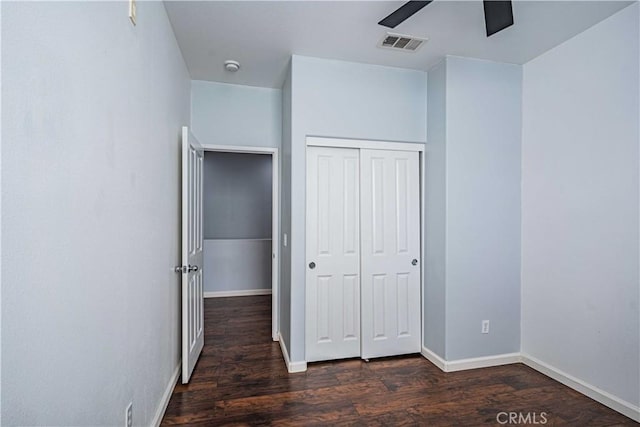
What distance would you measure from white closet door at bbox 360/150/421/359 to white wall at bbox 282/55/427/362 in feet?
0.88

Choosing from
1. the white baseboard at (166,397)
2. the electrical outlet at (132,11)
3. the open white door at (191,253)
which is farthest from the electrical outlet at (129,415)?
the electrical outlet at (132,11)

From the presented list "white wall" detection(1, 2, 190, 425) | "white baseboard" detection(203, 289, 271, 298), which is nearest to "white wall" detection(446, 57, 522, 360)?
"white wall" detection(1, 2, 190, 425)

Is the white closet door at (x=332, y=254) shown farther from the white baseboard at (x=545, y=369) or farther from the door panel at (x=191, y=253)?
the door panel at (x=191, y=253)

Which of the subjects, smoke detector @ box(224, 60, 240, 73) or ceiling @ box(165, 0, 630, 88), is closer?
ceiling @ box(165, 0, 630, 88)

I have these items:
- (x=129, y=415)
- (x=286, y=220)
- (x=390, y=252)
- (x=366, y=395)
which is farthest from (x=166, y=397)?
(x=390, y=252)

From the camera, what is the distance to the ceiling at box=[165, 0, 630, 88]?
85.2 inches

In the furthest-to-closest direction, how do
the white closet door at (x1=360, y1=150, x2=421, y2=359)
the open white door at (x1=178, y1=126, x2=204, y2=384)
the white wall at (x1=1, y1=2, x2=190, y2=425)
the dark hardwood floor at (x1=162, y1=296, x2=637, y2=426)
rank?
1. the white closet door at (x1=360, y1=150, x2=421, y2=359)
2. the open white door at (x1=178, y1=126, x2=204, y2=384)
3. the dark hardwood floor at (x1=162, y1=296, x2=637, y2=426)
4. the white wall at (x1=1, y1=2, x2=190, y2=425)

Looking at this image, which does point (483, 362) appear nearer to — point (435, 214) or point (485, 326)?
point (485, 326)

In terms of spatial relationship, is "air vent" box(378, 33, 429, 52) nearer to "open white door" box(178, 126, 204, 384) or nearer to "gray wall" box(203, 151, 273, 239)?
"open white door" box(178, 126, 204, 384)

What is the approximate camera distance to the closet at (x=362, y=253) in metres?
2.97

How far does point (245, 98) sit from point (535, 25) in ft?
8.58

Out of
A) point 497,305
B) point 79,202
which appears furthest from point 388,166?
point 79,202

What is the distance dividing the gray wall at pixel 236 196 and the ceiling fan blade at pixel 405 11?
3911mm

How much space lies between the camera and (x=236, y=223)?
5.61 m
